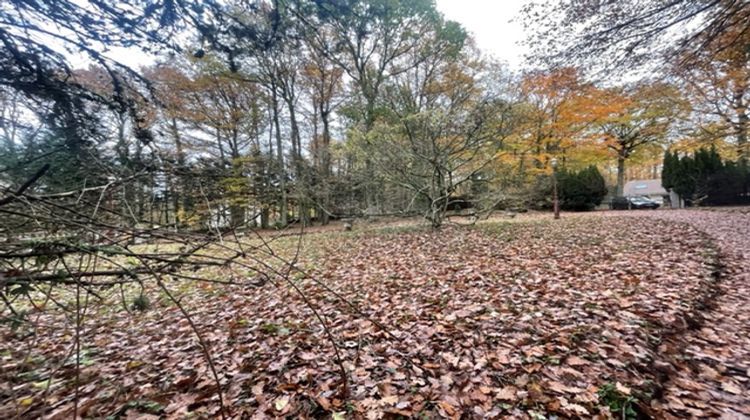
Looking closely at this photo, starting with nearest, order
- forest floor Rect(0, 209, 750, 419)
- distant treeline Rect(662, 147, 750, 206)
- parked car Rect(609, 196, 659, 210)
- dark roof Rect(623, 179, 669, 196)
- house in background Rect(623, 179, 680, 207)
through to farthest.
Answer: forest floor Rect(0, 209, 750, 419)
distant treeline Rect(662, 147, 750, 206)
parked car Rect(609, 196, 659, 210)
house in background Rect(623, 179, 680, 207)
dark roof Rect(623, 179, 669, 196)

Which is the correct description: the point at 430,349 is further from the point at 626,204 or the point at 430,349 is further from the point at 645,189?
the point at 645,189

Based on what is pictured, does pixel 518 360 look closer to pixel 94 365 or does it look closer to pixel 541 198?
pixel 94 365

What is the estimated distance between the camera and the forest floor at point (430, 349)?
193cm

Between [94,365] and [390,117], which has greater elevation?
[390,117]

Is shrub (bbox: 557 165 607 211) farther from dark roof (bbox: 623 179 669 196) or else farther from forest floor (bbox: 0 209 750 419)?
dark roof (bbox: 623 179 669 196)

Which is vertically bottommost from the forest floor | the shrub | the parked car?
the forest floor

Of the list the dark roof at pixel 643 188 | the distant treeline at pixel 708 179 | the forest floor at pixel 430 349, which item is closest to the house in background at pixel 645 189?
the dark roof at pixel 643 188

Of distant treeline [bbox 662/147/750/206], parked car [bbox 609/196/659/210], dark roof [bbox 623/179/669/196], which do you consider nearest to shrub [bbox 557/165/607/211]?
parked car [bbox 609/196/659/210]

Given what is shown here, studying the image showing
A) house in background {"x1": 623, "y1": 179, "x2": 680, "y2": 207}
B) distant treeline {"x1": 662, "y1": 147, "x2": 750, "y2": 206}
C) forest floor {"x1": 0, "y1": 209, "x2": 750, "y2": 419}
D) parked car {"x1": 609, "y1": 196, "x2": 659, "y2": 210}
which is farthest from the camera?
house in background {"x1": 623, "y1": 179, "x2": 680, "y2": 207}

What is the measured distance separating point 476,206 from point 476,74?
7189 millimetres

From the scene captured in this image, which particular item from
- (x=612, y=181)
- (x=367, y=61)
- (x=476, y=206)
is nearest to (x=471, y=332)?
(x=476, y=206)

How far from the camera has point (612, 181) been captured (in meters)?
27.1

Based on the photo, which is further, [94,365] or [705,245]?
[705,245]

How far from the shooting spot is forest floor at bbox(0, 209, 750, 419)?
1.93m
